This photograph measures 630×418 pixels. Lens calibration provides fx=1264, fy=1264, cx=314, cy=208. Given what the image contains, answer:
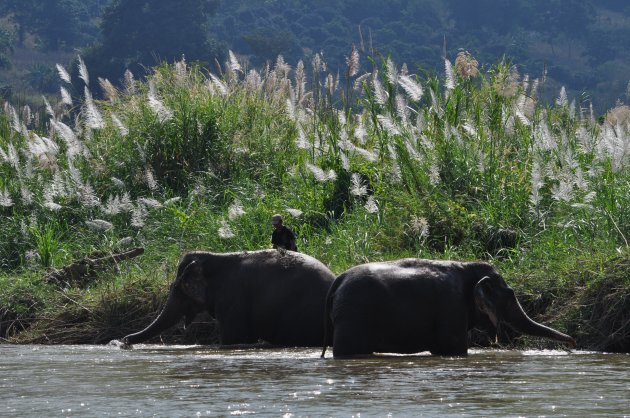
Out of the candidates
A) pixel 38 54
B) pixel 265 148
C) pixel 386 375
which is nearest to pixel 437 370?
pixel 386 375

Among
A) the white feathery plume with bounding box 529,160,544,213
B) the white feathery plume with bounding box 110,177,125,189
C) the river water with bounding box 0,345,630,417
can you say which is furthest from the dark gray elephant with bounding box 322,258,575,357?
the white feathery plume with bounding box 110,177,125,189

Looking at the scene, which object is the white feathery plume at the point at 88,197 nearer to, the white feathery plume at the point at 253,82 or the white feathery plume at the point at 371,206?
the white feathery plume at the point at 253,82

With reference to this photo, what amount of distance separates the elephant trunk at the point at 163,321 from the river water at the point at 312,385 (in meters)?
0.94

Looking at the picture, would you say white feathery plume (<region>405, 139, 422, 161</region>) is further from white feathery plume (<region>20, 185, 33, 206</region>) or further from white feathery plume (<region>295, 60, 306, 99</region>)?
white feathery plume (<region>20, 185, 33, 206</region>)

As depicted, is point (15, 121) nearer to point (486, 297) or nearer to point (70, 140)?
point (70, 140)

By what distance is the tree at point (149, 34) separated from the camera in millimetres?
73375

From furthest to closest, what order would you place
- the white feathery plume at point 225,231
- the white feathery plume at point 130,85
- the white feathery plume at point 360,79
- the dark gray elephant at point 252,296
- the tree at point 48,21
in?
the tree at point 48,21 → the white feathery plume at point 130,85 → the white feathery plume at point 360,79 → the white feathery plume at point 225,231 → the dark gray elephant at point 252,296

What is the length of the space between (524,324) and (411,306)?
108 cm


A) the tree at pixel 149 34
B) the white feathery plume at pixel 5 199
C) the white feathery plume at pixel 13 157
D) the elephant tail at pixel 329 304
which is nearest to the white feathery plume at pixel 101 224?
the white feathery plume at pixel 5 199

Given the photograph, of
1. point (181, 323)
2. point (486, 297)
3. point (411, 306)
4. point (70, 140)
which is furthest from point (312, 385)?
point (70, 140)

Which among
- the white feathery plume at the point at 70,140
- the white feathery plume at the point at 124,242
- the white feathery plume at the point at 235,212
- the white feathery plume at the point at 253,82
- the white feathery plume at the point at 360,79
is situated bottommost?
the white feathery plume at the point at 124,242

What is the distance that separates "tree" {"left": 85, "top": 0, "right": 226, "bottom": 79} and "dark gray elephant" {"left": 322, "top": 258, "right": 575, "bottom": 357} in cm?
6279

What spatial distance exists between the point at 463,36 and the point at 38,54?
31.4 meters

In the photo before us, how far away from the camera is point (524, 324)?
10344 mm
